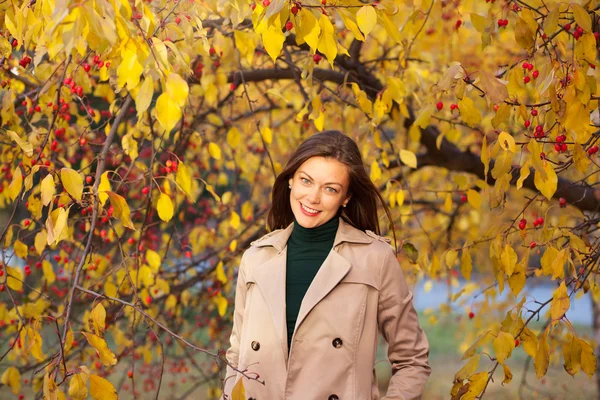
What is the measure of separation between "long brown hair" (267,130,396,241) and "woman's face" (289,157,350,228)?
19mm

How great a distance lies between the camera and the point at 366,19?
177 cm

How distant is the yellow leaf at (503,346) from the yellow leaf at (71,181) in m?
1.09

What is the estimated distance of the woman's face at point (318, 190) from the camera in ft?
6.39

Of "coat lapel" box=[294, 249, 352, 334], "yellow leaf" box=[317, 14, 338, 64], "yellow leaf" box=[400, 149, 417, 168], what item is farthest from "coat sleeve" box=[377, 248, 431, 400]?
"yellow leaf" box=[400, 149, 417, 168]

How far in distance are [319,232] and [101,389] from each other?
0.64 metres

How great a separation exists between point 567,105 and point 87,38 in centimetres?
111

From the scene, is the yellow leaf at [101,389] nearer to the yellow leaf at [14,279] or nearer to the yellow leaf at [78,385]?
the yellow leaf at [78,385]

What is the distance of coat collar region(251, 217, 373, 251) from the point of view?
1.95 meters

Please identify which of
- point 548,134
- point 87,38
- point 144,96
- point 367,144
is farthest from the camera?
point 367,144

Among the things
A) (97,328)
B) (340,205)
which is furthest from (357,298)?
(97,328)

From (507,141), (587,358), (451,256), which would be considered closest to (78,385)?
(507,141)

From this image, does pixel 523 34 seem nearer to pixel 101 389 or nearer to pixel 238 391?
pixel 238 391

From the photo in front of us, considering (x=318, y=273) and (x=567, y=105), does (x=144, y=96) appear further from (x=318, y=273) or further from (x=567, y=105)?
(x=567, y=105)

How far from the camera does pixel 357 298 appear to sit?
189 cm
